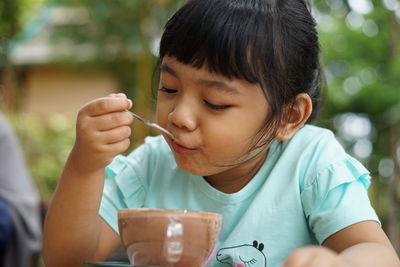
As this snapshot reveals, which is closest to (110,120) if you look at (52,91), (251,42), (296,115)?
(251,42)

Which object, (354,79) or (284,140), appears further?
(354,79)

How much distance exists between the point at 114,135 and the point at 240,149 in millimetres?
301

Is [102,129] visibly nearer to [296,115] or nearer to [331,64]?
[296,115]

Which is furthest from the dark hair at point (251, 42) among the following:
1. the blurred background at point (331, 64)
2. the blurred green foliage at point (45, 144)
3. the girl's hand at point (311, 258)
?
the blurred green foliage at point (45, 144)

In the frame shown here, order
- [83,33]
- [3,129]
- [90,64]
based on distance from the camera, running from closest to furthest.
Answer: [3,129] → [83,33] → [90,64]

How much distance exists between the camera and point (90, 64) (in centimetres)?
878

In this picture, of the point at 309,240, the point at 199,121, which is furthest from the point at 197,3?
the point at 309,240

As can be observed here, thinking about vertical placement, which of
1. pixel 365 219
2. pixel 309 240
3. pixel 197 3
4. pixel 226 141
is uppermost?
pixel 197 3

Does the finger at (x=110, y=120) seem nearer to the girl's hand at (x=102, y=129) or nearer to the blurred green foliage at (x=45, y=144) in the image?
the girl's hand at (x=102, y=129)

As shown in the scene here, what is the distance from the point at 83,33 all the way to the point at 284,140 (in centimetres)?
681

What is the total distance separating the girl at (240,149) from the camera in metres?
1.30

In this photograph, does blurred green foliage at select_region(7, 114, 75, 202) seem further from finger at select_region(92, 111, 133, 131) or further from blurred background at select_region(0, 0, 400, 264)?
finger at select_region(92, 111, 133, 131)

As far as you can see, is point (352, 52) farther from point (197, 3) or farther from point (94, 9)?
point (197, 3)

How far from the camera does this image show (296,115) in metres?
1.54
